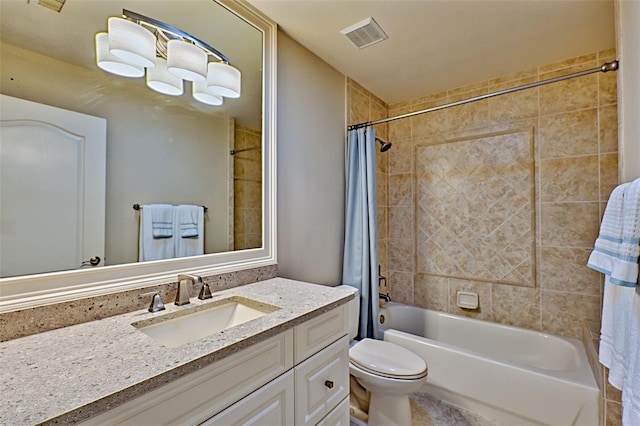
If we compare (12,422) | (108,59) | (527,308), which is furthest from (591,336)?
(108,59)

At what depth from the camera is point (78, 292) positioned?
0.97m

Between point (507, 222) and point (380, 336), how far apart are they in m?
1.36

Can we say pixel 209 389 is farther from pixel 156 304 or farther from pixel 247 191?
pixel 247 191

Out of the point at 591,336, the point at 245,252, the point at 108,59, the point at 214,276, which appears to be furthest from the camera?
the point at 591,336

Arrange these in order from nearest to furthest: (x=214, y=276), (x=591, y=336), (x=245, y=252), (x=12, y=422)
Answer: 1. (x=12, y=422)
2. (x=214, y=276)
3. (x=245, y=252)
4. (x=591, y=336)

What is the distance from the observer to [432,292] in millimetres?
2584

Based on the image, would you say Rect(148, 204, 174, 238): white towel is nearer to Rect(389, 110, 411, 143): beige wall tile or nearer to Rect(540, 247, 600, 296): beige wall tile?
Rect(389, 110, 411, 143): beige wall tile

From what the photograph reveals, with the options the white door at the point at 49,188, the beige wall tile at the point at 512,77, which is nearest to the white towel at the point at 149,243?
the white door at the point at 49,188

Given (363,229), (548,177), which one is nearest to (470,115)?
(548,177)

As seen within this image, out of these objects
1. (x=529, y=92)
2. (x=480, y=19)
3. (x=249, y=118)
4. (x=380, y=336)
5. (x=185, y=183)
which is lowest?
(x=380, y=336)

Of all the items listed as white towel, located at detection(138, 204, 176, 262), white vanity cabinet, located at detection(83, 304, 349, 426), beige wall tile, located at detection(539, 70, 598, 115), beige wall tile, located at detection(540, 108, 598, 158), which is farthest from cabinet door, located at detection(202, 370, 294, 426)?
beige wall tile, located at detection(539, 70, 598, 115)

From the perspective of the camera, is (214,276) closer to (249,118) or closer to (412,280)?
(249,118)

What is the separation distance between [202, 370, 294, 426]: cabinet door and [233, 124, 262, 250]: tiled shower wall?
0.76 metres

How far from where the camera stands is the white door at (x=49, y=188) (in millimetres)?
898
